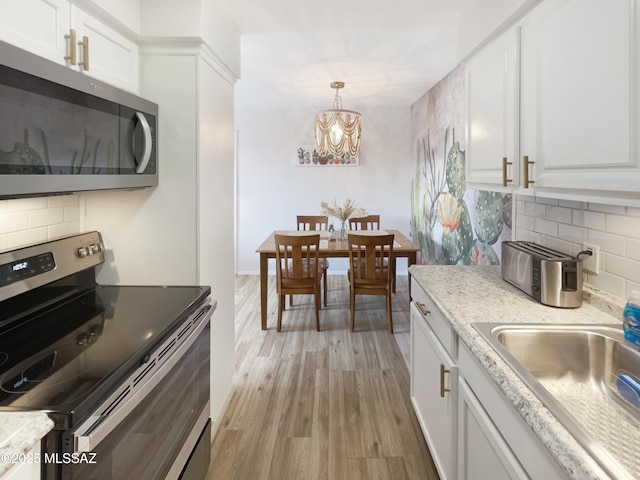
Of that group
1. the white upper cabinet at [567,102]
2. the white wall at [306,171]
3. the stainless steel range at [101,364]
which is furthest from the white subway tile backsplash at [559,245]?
the white wall at [306,171]

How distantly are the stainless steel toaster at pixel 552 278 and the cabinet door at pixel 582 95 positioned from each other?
34 centimetres

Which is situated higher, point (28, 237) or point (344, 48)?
point (344, 48)

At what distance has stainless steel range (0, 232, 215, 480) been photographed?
904 mm

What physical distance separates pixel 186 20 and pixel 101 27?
39cm

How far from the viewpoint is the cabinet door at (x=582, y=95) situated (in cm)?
98

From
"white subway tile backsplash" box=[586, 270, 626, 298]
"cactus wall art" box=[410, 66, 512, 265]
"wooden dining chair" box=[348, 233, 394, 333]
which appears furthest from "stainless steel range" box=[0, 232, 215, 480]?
"cactus wall art" box=[410, 66, 512, 265]

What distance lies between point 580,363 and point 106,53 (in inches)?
80.6

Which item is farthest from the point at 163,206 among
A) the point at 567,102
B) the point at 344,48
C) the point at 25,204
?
the point at 344,48

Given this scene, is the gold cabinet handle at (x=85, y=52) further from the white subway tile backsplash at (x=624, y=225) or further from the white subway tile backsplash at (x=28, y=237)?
the white subway tile backsplash at (x=624, y=225)

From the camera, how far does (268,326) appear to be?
153 inches

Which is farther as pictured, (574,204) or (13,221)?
(574,204)

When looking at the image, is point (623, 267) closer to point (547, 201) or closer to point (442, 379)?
point (547, 201)

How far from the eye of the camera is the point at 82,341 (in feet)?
4.10

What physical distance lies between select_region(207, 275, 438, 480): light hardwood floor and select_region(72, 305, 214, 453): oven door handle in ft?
2.93
